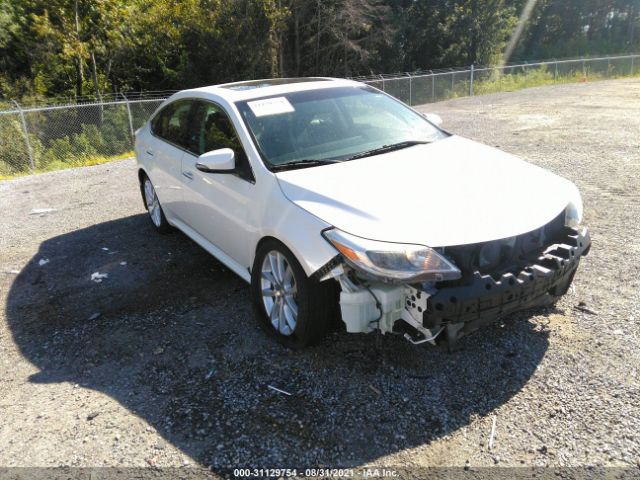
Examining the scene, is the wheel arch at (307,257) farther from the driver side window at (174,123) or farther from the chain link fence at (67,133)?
the chain link fence at (67,133)

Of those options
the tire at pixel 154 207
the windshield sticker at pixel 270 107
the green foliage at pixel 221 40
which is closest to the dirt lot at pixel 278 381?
the tire at pixel 154 207

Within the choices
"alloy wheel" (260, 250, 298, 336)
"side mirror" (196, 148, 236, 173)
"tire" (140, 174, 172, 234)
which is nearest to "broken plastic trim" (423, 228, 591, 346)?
"alloy wheel" (260, 250, 298, 336)

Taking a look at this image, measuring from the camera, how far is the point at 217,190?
4172mm

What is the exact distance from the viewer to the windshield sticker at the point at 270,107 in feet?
13.4

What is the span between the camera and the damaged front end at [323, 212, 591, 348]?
9.18 feet

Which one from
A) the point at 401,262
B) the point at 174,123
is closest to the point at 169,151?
the point at 174,123

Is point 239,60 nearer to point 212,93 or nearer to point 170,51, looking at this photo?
point 170,51

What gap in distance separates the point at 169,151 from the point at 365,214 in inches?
113

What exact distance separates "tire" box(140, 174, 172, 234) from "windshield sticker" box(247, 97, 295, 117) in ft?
7.05

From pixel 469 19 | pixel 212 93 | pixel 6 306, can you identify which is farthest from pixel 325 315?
pixel 469 19

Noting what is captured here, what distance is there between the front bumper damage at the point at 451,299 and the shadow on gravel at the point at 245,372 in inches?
15.3

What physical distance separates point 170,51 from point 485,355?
2265 cm

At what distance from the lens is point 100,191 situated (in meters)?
8.87

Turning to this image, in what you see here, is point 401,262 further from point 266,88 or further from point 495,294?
point 266,88
